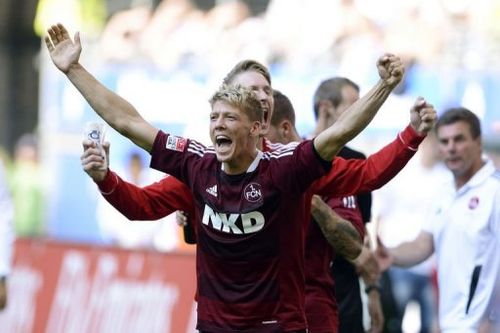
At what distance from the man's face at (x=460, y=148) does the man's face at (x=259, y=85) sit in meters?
2.00

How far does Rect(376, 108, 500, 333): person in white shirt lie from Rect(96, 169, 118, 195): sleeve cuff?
2.72 m

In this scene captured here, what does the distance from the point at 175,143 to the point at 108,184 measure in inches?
15.4

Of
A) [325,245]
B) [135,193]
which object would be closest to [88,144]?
[135,193]

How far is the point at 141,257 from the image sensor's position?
538 inches

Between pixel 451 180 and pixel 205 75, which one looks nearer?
pixel 451 180

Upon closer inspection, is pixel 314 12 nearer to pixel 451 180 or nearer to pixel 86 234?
pixel 86 234

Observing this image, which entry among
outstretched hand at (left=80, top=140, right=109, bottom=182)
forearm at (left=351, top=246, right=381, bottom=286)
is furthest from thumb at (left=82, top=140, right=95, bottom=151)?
forearm at (left=351, top=246, right=381, bottom=286)

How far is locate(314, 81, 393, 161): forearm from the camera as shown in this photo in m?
6.33

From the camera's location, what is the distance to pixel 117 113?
687cm

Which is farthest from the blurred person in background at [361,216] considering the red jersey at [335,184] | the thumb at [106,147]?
the thumb at [106,147]

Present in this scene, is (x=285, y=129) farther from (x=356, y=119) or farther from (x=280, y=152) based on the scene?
(x=356, y=119)

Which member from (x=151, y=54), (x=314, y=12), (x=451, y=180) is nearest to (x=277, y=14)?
(x=314, y=12)

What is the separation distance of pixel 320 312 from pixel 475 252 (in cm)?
145

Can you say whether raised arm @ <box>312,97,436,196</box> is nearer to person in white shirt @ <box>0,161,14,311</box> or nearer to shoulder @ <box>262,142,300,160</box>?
shoulder @ <box>262,142,300,160</box>
